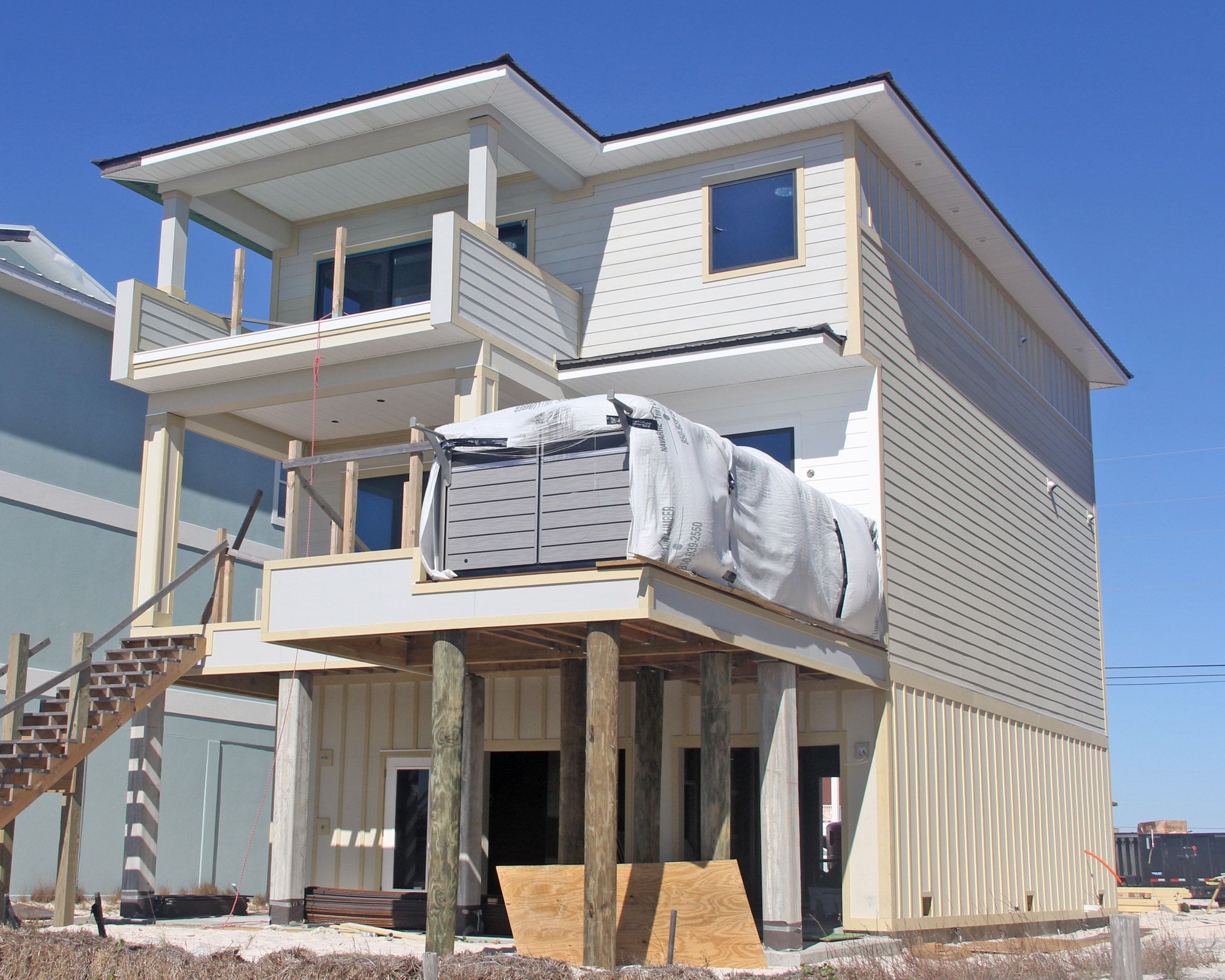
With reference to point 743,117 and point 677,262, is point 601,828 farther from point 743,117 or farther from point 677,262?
point 743,117

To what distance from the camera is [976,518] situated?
2170 cm

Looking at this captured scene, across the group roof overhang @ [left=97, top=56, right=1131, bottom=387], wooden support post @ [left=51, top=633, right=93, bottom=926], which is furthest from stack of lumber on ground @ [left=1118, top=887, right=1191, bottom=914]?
wooden support post @ [left=51, top=633, right=93, bottom=926]

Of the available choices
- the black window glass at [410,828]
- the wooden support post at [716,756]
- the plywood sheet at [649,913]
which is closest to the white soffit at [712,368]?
the wooden support post at [716,756]

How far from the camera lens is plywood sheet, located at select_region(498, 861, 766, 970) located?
44.0 ft

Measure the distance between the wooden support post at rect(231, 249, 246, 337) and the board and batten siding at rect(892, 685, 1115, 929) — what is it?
993cm

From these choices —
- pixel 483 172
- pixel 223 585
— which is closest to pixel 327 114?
pixel 483 172

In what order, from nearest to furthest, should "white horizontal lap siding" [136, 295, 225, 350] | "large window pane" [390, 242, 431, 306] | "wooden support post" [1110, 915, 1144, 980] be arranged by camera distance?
"wooden support post" [1110, 915, 1144, 980]
"white horizontal lap siding" [136, 295, 225, 350]
"large window pane" [390, 242, 431, 306]

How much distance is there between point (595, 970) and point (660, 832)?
630 cm

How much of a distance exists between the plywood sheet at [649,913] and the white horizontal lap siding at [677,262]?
301 inches

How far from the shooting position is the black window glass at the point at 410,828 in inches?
755

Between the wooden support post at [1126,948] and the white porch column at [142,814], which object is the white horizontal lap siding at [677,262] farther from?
the wooden support post at [1126,948]

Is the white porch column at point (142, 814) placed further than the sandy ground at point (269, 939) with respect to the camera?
Yes

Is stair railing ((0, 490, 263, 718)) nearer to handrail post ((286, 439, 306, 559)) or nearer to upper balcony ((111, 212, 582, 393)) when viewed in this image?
handrail post ((286, 439, 306, 559))

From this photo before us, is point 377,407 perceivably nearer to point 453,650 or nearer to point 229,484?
point 453,650
